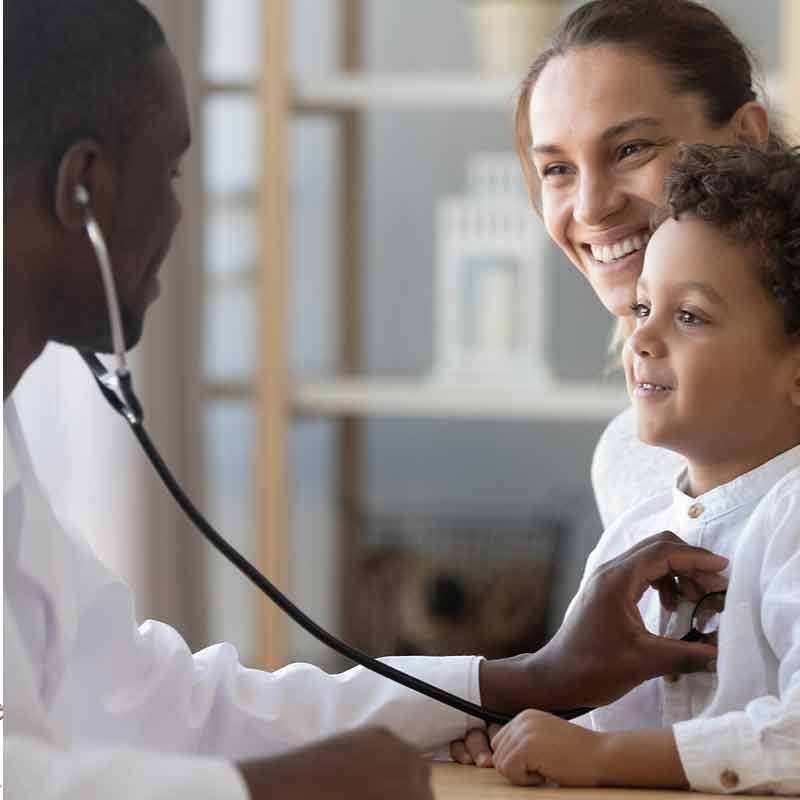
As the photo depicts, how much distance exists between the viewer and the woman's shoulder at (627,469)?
1.15 meters

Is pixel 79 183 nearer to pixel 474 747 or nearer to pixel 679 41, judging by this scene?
pixel 474 747

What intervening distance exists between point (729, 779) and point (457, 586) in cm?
217

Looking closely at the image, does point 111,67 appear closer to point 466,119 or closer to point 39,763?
point 39,763

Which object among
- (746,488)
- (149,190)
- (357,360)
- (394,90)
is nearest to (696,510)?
(746,488)

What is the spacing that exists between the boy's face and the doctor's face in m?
0.33

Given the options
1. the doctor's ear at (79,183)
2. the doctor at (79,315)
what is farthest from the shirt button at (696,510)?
the doctor's ear at (79,183)

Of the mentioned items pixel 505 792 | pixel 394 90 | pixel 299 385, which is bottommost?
pixel 505 792

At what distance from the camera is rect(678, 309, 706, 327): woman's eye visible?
0.82 metres

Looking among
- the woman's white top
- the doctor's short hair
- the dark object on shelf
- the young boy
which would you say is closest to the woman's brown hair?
the young boy

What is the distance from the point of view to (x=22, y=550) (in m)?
0.57

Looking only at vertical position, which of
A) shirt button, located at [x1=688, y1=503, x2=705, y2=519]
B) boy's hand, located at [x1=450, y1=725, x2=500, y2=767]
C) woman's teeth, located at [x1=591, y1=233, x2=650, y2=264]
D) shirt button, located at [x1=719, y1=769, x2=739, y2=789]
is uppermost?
woman's teeth, located at [x1=591, y1=233, x2=650, y2=264]

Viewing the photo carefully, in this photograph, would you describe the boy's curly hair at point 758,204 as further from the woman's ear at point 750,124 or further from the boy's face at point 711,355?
the woman's ear at point 750,124

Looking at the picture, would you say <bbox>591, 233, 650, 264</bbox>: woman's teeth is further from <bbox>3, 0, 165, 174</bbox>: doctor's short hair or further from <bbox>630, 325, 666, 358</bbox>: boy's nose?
<bbox>3, 0, 165, 174</bbox>: doctor's short hair

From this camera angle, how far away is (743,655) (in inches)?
30.0
